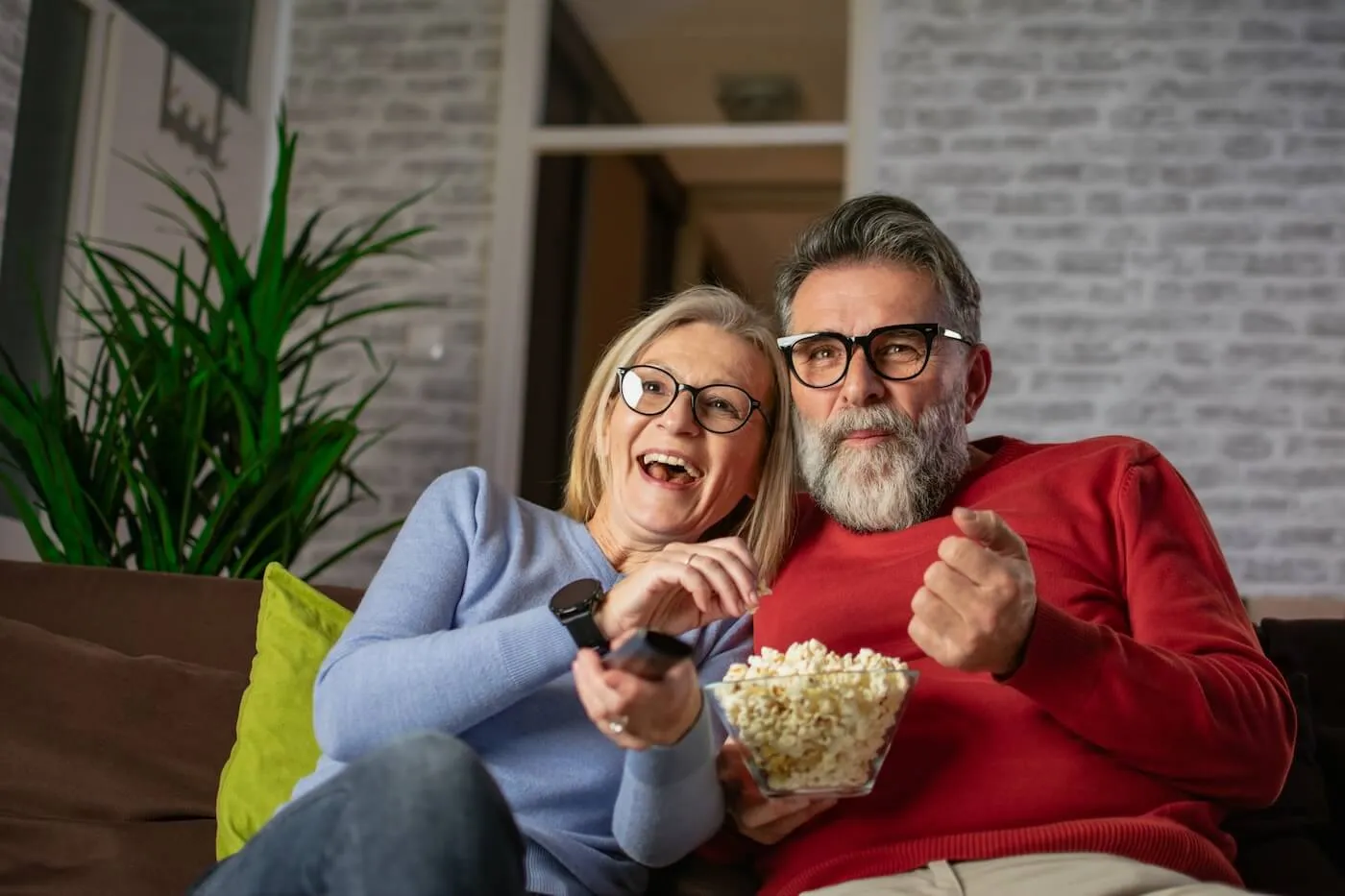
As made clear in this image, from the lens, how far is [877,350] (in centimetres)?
178

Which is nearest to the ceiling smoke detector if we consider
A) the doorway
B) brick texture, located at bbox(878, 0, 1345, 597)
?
the doorway

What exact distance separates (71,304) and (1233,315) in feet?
11.1

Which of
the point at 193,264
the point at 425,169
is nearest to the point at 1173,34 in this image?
the point at 425,169

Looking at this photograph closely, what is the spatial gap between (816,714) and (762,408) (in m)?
0.65

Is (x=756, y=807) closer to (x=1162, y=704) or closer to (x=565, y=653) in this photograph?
(x=565, y=653)

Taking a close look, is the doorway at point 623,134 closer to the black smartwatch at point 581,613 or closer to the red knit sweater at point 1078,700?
the red knit sweater at point 1078,700

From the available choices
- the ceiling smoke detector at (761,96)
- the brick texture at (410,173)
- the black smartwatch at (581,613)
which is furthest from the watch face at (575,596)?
the ceiling smoke detector at (761,96)

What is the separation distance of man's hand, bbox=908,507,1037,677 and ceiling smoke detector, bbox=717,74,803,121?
166 inches

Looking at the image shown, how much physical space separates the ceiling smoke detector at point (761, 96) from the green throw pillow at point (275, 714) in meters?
3.76

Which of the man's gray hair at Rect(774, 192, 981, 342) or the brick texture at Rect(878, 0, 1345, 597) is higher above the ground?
the brick texture at Rect(878, 0, 1345, 597)

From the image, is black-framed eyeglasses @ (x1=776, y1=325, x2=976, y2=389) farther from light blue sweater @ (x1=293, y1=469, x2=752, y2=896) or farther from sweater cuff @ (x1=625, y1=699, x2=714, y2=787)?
sweater cuff @ (x1=625, y1=699, x2=714, y2=787)

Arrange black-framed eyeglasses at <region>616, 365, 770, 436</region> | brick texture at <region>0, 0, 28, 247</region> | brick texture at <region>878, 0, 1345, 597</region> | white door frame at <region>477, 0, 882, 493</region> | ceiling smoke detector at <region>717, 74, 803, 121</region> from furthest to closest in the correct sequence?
ceiling smoke detector at <region>717, 74, 803, 121</region> → white door frame at <region>477, 0, 882, 493</region> → brick texture at <region>878, 0, 1345, 597</region> → brick texture at <region>0, 0, 28, 247</region> → black-framed eyeglasses at <region>616, 365, 770, 436</region>

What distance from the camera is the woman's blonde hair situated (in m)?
1.84

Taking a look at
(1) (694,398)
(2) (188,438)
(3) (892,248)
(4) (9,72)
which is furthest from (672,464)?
(4) (9,72)
